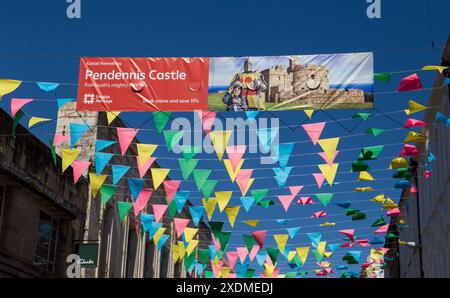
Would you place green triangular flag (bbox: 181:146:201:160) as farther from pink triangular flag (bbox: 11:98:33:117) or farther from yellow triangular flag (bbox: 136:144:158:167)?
pink triangular flag (bbox: 11:98:33:117)

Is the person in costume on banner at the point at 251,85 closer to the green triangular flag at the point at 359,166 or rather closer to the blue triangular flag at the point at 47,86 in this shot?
the green triangular flag at the point at 359,166

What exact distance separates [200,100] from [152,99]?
44.9 inches

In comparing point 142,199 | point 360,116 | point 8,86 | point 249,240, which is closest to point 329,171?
point 360,116

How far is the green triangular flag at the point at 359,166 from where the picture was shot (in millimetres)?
19205

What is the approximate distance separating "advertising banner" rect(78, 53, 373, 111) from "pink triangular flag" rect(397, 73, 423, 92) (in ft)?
3.63

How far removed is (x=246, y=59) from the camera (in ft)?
55.7

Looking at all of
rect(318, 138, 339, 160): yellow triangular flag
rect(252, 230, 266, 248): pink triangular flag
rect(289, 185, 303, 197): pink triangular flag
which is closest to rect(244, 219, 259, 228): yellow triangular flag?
rect(252, 230, 266, 248): pink triangular flag

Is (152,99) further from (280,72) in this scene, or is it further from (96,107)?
(280,72)

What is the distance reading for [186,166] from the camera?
57.7 feet

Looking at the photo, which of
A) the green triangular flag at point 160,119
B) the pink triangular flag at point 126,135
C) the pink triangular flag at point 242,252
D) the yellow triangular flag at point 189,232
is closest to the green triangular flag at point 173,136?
the green triangular flag at point 160,119
